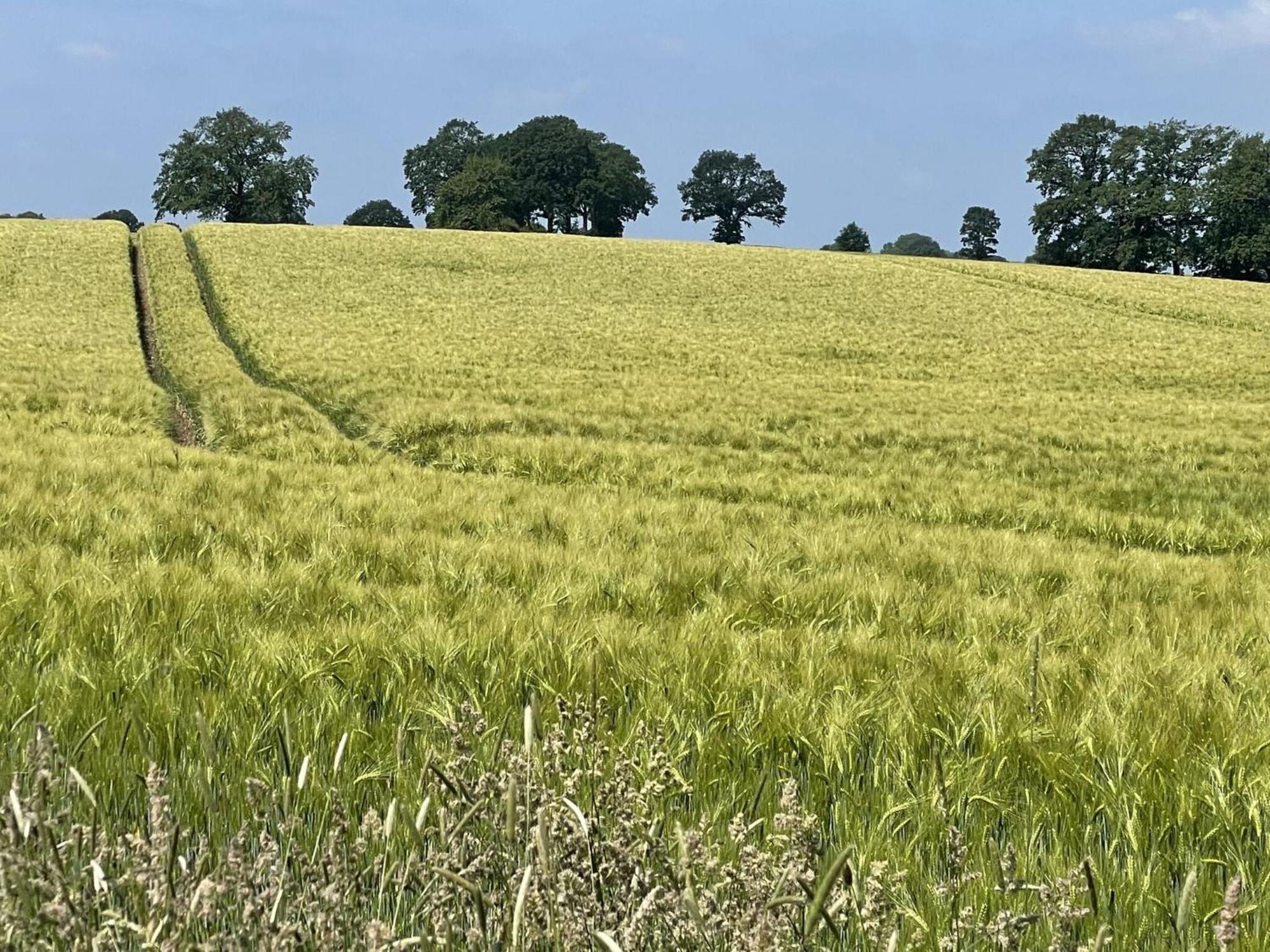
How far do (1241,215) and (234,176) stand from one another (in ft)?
325

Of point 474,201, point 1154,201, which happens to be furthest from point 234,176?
point 1154,201

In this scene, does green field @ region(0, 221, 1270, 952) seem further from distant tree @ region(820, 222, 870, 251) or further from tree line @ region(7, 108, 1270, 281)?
distant tree @ region(820, 222, 870, 251)

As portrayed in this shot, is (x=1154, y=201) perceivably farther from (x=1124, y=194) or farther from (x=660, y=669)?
(x=660, y=669)

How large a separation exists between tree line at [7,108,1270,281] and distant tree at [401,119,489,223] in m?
7.86

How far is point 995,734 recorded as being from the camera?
2682 mm

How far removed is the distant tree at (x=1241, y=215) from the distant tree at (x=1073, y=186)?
9.71 m

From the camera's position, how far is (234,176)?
89.2 m

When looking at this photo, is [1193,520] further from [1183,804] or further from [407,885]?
[407,885]

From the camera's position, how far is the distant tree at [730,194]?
5261 inches

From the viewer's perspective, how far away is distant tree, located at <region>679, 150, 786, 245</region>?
134m

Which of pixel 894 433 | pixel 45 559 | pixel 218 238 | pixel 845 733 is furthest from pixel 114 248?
pixel 845 733

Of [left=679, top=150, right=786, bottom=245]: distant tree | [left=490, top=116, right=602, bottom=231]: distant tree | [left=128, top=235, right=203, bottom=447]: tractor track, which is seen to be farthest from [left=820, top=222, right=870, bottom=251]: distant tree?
[left=128, top=235, right=203, bottom=447]: tractor track

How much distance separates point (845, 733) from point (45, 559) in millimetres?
3680

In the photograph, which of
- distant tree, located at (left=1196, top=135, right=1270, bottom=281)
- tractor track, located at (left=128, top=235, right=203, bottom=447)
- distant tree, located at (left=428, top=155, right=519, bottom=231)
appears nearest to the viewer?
tractor track, located at (left=128, top=235, right=203, bottom=447)
